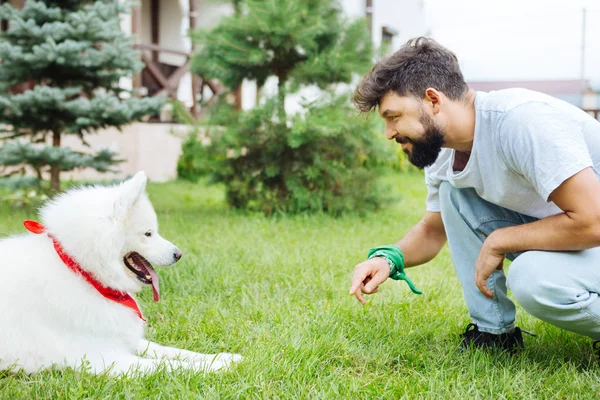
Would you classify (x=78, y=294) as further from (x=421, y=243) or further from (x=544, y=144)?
(x=544, y=144)

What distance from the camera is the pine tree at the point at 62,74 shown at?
5.71 m

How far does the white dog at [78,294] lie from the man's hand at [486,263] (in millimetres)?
1016

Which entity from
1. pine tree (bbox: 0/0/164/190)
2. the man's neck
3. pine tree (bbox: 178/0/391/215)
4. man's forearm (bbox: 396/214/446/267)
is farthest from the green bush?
the man's neck

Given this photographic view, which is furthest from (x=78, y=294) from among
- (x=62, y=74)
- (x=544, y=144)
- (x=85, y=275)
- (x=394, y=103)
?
(x=62, y=74)

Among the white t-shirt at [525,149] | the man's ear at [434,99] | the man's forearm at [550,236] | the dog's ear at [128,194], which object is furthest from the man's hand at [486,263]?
the dog's ear at [128,194]

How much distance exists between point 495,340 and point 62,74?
506 centimetres

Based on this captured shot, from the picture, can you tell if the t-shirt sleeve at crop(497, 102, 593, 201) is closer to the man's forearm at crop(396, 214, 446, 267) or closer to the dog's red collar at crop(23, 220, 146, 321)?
the man's forearm at crop(396, 214, 446, 267)

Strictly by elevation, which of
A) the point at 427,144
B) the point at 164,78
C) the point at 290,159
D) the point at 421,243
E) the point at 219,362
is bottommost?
the point at 219,362

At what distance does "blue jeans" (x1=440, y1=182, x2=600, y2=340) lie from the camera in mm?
2195

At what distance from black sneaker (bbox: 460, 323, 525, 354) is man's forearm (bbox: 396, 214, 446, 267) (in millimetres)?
379

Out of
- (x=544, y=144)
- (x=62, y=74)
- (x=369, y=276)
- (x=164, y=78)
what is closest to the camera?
(x=544, y=144)

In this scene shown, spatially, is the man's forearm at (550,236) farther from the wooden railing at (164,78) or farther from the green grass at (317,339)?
the wooden railing at (164,78)

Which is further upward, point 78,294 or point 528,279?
point 528,279

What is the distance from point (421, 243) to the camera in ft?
9.32
